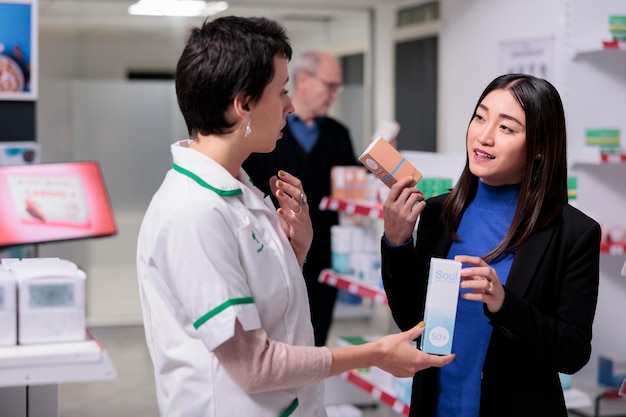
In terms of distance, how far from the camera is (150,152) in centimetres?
852

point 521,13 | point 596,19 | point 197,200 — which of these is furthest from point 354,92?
point 197,200

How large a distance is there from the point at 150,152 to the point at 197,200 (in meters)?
6.94

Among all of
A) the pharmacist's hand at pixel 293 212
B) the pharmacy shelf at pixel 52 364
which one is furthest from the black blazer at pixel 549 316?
the pharmacy shelf at pixel 52 364

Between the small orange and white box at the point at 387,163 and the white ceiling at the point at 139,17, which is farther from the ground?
the white ceiling at the point at 139,17

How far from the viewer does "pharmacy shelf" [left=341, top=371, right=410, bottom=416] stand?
4.39 m

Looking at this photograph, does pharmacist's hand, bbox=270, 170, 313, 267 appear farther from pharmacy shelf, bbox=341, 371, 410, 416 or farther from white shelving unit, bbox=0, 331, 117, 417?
pharmacy shelf, bbox=341, 371, 410, 416

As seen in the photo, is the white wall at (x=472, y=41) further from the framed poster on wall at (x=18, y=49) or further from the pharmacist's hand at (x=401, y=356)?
the pharmacist's hand at (x=401, y=356)

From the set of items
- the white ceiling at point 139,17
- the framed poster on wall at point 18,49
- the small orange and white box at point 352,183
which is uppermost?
the white ceiling at point 139,17

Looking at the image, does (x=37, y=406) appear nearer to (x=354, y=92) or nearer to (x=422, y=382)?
(x=422, y=382)

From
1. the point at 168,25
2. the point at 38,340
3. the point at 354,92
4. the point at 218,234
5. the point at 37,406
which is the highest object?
the point at 168,25

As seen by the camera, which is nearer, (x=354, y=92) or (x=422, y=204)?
(x=422, y=204)

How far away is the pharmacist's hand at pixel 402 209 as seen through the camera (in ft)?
7.55

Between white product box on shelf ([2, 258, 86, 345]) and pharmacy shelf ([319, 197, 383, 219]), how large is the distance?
2.62m

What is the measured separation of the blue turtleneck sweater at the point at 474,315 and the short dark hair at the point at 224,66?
31.9 inches
